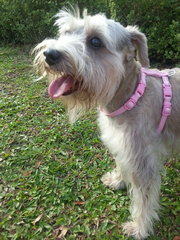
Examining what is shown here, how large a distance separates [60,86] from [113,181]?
6.11 ft

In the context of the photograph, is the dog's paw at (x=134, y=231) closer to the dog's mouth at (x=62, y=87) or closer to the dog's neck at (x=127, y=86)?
the dog's neck at (x=127, y=86)

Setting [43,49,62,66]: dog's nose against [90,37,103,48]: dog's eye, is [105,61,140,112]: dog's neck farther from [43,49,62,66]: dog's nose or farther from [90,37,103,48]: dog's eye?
[43,49,62,66]: dog's nose

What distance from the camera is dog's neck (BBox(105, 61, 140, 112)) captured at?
9.35 ft

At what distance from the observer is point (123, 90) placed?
288 cm

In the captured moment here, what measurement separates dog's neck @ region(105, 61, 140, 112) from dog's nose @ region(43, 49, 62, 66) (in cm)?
78

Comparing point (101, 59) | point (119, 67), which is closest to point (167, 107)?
point (119, 67)

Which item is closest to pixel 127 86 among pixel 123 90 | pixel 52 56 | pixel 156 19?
pixel 123 90

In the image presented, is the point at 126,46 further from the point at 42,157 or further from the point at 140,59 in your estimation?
the point at 42,157

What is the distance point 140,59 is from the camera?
2.97 m

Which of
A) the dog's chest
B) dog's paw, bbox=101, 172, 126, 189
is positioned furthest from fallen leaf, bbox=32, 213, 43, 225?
the dog's chest

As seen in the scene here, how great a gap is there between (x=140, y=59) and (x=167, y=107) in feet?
2.04

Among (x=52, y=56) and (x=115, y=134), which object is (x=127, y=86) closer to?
(x=115, y=134)

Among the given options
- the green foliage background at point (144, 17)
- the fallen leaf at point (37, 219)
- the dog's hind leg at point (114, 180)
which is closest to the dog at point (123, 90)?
the dog's hind leg at point (114, 180)

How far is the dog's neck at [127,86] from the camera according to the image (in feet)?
9.35
